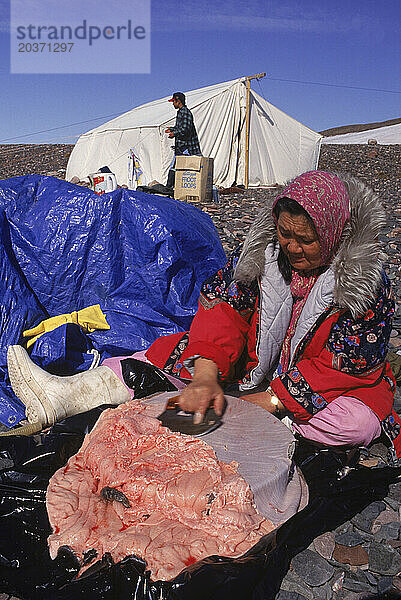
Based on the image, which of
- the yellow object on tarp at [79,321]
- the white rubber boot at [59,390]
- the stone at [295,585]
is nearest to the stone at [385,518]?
the stone at [295,585]

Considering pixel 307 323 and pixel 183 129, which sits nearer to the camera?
pixel 307 323

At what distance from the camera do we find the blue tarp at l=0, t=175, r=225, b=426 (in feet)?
10.9

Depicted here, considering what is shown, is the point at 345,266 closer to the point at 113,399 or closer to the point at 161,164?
the point at 113,399

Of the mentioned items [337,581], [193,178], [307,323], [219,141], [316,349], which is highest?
[219,141]

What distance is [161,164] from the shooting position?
12.3 m

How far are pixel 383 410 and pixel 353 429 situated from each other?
6.6 inches

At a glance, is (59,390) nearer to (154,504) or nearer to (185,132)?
(154,504)

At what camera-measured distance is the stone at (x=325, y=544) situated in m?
1.93

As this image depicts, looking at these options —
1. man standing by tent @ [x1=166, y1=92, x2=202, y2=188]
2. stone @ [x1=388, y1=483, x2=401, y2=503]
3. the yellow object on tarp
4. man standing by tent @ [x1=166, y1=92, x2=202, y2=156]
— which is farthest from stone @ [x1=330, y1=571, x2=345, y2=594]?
man standing by tent @ [x1=166, y1=92, x2=202, y2=156]

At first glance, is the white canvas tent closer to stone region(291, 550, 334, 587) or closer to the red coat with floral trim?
the red coat with floral trim

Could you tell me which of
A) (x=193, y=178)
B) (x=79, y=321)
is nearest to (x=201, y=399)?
(x=79, y=321)

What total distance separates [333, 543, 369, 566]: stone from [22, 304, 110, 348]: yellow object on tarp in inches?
73.6

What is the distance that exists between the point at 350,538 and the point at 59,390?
1.44 metres

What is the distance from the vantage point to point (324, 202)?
2.00 m
